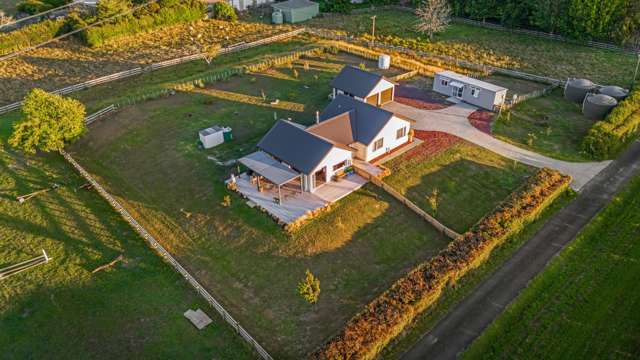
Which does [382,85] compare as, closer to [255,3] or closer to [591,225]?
[591,225]

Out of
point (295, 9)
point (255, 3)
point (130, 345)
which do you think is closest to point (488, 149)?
point (130, 345)

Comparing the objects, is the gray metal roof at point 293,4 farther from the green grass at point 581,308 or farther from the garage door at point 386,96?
the green grass at point 581,308

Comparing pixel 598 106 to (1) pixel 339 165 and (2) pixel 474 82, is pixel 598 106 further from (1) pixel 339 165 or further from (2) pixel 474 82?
(1) pixel 339 165

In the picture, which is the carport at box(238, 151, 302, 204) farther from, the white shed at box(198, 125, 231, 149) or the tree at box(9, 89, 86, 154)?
the tree at box(9, 89, 86, 154)

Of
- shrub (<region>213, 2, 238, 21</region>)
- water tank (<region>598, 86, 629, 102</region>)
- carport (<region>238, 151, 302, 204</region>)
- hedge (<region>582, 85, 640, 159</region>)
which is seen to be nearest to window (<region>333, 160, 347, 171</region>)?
carport (<region>238, 151, 302, 204</region>)

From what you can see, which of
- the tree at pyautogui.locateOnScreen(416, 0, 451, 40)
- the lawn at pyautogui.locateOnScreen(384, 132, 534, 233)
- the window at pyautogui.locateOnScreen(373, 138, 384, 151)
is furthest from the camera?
the tree at pyautogui.locateOnScreen(416, 0, 451, 40)

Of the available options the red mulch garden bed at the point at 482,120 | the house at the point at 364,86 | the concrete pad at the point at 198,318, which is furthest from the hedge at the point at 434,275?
the house at the point at 364,86

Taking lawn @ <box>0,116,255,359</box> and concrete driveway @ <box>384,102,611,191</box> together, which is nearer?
lawn @ <box>0,116,255,359</box>

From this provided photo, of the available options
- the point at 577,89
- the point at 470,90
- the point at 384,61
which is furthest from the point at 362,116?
the point at 577,89
